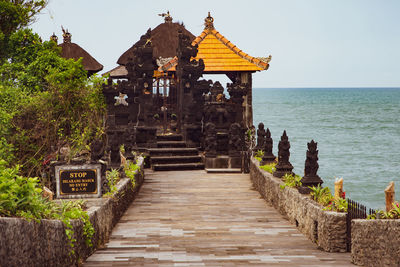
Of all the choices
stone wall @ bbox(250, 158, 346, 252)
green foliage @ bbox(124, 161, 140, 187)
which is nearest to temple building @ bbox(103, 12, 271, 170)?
green foliage @ bbox(124, 161, 140, 187)

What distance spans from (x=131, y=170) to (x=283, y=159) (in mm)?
4691

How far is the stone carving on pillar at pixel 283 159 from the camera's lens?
1410 centimetres

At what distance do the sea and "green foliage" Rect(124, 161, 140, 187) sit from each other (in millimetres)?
36340

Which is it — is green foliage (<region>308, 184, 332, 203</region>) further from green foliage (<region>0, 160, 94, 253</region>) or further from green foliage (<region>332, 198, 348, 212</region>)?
green foliage (<region>0, 160, 94, 253</region>)

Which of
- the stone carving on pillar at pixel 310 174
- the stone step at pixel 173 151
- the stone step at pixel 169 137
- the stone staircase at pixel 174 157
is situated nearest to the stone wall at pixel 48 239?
the stone carving on pillar at pixel 310 174

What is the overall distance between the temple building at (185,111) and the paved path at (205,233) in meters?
3.70

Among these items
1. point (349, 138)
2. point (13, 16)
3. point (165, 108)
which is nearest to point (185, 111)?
point (165, 108)

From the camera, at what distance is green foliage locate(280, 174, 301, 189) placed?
12631 mm

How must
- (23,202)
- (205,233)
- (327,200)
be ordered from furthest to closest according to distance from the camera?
(205,233), (327,200), (23,202)

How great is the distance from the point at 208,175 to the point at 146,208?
5856mm

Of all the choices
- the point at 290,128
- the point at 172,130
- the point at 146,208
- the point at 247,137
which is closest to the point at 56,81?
the point at 172,130

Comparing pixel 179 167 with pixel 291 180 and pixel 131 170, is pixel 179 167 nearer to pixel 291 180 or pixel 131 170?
pixel 131 170

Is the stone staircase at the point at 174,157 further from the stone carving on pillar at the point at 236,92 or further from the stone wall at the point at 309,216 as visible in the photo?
the stone wall at the point at 309,216

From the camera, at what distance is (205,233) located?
1137 centimetres
